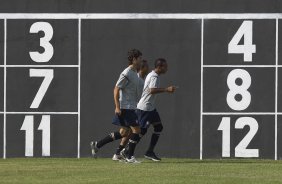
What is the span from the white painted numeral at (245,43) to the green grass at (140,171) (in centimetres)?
189

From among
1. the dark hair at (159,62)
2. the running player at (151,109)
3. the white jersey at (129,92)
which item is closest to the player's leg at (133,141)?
the white jersey at (129,92)

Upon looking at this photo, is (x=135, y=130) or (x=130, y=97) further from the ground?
(x=130, y=97)

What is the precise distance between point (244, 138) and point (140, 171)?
367cm

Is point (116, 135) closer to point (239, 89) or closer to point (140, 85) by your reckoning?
point (140, 85)

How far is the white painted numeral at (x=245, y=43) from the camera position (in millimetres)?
17547

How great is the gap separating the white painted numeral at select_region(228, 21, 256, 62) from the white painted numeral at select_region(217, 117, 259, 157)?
1085 millimetres

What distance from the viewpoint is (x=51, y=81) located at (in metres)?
17.7

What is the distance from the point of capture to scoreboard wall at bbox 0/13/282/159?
17547 millimetres

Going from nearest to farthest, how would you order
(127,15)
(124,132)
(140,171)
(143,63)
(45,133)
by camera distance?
(140,171) < (124,132) < (143,63) < (127,15) < (45,133)

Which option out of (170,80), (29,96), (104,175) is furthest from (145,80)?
(104,175)

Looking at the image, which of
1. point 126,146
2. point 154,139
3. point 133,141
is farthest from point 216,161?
point 133,141

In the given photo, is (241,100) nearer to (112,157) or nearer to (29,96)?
(112,157)

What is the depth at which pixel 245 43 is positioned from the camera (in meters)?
17.6

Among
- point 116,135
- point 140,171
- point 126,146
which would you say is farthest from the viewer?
point 126,146
